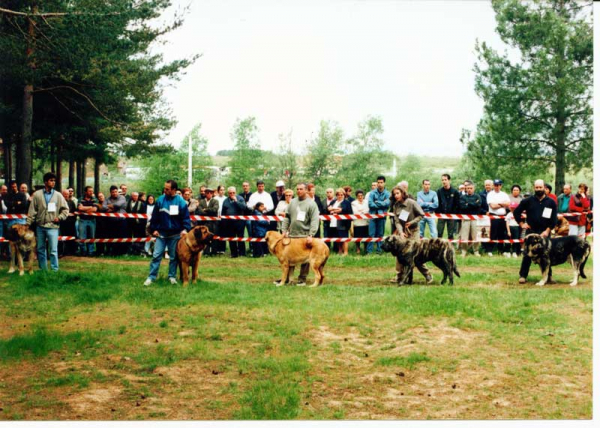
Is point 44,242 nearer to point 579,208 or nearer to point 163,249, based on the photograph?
point 163,249

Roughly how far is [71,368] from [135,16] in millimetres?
7387

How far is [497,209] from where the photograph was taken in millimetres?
14008

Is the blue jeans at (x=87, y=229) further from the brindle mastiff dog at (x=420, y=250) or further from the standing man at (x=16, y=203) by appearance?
the brindle mastiff dog at (x=420, y=250)

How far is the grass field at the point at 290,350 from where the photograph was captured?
19.3ft

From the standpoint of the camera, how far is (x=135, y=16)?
11.6 metres

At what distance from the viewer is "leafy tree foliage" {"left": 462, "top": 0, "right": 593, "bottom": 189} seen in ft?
44.6

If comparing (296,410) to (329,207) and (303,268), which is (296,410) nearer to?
(303,268)

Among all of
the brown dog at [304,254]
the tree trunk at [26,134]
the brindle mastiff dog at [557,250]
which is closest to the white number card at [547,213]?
the brindle mastiff dog at [557,250]

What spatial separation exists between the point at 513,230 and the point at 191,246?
830 cm

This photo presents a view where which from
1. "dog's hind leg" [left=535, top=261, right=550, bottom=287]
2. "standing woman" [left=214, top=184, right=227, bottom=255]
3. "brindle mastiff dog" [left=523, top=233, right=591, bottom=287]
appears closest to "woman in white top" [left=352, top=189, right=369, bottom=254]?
"standing woman" [left=214, top=184, right=227, bottom=255]

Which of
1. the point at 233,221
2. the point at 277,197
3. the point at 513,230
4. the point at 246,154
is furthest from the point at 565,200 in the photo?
the point at 246,154

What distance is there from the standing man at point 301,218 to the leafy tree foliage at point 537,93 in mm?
6471
